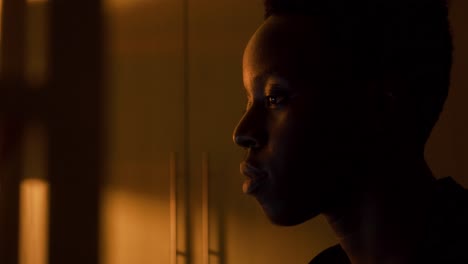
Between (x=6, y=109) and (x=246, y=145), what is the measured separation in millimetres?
1237

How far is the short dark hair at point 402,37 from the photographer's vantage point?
0.50 m

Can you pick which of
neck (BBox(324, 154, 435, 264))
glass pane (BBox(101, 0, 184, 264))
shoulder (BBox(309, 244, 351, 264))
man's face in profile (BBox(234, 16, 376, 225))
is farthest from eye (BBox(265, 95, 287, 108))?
glass pane (BBox(101, 0, 184, 264))

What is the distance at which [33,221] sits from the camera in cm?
152

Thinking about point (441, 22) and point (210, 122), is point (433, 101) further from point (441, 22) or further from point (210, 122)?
point (210, 122)

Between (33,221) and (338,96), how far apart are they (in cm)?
128

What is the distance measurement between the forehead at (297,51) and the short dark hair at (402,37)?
0.05 ft

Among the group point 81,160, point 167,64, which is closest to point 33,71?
point 81,160

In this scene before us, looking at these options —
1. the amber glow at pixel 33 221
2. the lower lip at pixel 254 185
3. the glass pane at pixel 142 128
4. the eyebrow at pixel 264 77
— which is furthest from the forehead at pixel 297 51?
the amber glow at pixel 33 221

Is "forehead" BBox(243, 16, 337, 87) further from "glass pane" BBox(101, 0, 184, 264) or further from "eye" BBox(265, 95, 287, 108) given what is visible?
"glass pane" BBox(101, 0, 184, 264)

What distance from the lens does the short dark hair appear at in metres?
0.50

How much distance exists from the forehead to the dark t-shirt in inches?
6.9

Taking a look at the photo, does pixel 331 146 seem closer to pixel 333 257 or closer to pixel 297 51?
pixel 297 51

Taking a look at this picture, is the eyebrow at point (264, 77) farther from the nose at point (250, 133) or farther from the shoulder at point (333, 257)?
the shoulder at point (333, 257)

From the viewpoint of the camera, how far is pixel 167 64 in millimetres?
1461
